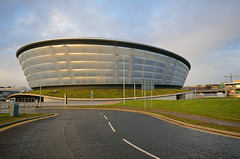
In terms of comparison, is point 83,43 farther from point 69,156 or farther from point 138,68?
point 69,156

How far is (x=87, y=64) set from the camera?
52438mm

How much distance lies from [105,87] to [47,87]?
892 inches

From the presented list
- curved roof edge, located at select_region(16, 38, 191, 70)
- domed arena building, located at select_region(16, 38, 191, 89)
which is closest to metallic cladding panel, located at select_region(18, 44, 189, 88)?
domed arena building, located at select_region(16, 38, 191, 89)

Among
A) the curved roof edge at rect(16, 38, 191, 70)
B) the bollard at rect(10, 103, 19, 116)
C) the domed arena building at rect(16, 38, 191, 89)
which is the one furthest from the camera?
the domed arena building at rect(16, 38, 191, 89)

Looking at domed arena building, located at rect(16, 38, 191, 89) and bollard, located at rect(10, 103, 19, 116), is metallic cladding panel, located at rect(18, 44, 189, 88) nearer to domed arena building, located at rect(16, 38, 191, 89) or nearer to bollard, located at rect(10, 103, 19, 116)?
domed arena building, located at rect(16, 38, 191, 89)

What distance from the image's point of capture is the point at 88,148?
5.67 metres

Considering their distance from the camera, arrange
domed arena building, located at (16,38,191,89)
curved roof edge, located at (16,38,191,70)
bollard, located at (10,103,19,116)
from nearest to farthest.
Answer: bollard, located at (10,103,19,116), curved roof edge, located at (16,38,191,70), domed arena building, located at (16,38,191,89)

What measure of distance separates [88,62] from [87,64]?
0.75 m

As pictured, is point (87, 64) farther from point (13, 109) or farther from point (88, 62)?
point (13, 109)

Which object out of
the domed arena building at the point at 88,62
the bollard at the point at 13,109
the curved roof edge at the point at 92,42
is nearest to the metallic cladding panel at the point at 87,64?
the domed arena building at the point at 88,62

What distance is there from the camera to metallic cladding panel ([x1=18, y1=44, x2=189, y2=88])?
52291 mm

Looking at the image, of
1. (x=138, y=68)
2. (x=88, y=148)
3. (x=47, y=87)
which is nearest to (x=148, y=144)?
(x=88, y=148)

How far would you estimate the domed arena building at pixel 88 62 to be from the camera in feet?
171

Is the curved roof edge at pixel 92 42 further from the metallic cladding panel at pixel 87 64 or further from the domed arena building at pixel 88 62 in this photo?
the metallic cladding panel at pixel 87 64
